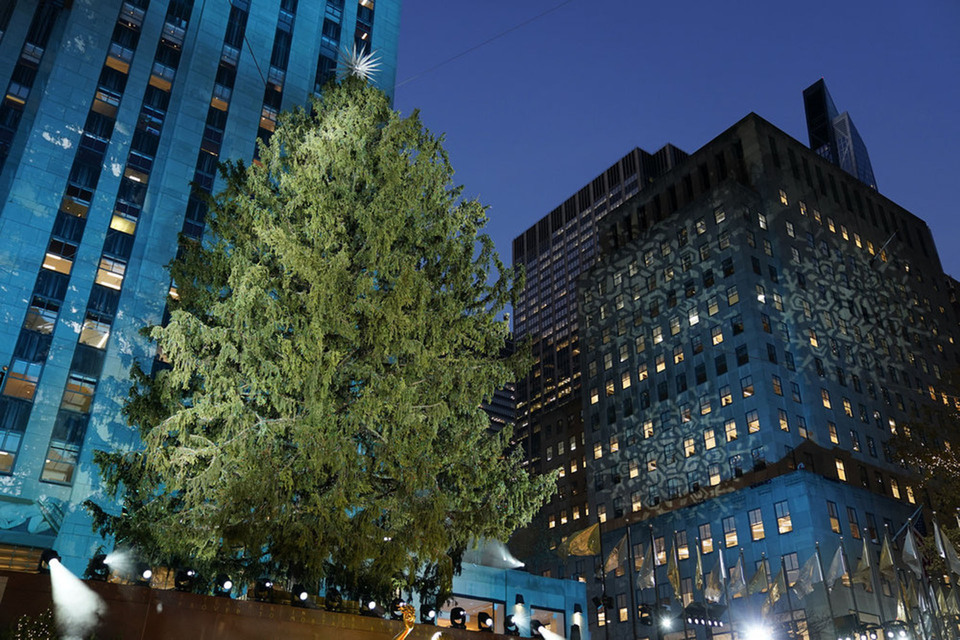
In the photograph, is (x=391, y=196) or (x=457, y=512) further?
(x=391, y=196)

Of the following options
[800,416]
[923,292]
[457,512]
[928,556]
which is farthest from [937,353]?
[457,512]

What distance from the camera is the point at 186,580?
1650 cm

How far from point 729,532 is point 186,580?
5305cm

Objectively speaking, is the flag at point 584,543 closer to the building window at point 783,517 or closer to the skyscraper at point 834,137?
the building window at point 783,517

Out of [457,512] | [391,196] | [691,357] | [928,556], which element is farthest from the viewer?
[691,357]

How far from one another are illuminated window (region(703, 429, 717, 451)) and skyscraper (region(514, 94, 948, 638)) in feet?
0.42

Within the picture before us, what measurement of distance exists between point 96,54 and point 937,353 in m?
84.6

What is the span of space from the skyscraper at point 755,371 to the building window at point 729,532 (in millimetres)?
162

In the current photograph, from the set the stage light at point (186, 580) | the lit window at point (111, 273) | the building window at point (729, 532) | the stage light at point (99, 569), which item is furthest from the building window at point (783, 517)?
the stage light at point (99, 569)

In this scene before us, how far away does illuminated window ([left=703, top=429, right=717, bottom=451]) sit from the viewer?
65938 mm

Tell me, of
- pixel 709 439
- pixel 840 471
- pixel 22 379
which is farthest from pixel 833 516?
pixel 22 379

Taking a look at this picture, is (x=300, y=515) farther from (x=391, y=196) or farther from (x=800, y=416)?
(x=800, y=416)

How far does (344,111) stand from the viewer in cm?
1916

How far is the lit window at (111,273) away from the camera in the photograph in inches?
1592
